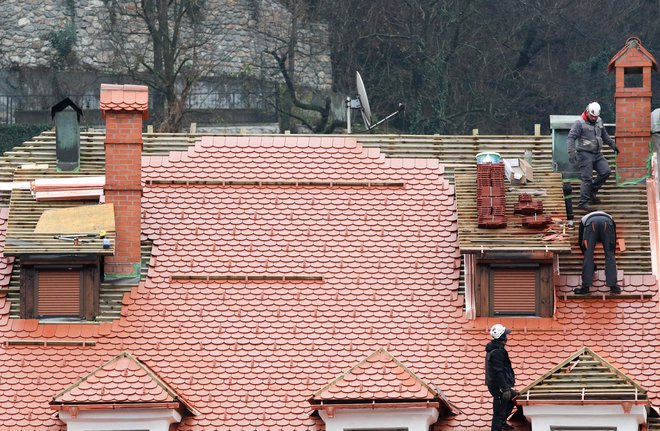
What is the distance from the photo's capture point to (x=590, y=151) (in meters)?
49.0

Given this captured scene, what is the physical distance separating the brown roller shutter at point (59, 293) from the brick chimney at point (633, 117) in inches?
453

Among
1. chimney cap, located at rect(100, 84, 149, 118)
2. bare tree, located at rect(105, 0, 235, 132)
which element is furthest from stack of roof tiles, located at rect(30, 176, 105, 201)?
bare tree, located at rect(105, 0, 235, 132)

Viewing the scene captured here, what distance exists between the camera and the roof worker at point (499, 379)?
1708 inches

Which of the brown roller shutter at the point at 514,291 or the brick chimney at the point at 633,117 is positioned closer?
the brown roller shutter at the point at 514,291

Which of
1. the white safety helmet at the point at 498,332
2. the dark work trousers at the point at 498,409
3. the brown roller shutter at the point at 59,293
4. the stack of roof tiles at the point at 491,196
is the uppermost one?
the stack of roof tiles at the point at 491,196

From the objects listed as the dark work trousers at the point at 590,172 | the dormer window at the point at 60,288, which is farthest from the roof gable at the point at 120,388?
the dark work trousers at the point at 590,172

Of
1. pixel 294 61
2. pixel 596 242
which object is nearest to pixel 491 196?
pixel 596 242

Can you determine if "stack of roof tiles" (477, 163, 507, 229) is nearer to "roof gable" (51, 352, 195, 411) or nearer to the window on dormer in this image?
"roof gable" (51, 352, 195, 411)

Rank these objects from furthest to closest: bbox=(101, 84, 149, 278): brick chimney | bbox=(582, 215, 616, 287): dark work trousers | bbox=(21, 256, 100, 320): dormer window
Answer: bbox=(101, 84, 149, 278): brick chimney
bbox=(582, 215, 616, 287): dark work trousers
bbox=(21, 256, 100, 320): dormer window

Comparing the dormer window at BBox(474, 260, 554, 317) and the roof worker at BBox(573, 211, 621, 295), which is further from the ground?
the roof worker at BBox(573, 211, 621, 295)

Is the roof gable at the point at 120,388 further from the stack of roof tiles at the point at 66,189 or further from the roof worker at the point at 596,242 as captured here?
the roof worker at the point at 596,242

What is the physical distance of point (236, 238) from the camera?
48094mm

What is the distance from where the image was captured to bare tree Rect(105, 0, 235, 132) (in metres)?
79.0

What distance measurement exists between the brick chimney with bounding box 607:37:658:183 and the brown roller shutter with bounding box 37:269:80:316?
11.5 m
